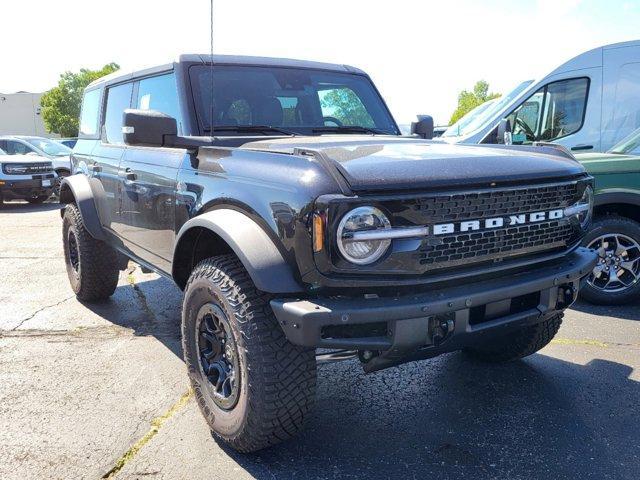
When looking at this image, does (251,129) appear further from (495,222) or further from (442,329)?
(442,329)

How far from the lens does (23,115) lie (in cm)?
7238

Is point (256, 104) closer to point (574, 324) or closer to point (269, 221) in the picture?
point (269, 221)

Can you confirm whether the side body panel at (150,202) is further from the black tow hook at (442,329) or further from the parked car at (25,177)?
the parked car at (25,177)

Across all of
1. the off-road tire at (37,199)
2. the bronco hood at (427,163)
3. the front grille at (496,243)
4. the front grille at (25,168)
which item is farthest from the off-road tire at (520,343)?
the off-road tire at (37,199)

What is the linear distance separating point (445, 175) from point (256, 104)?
1611 millimetres

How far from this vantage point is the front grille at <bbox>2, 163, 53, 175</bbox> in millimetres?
13586

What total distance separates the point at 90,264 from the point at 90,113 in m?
1.43

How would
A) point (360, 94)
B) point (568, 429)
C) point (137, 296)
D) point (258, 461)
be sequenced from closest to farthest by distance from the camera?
point (258, 461) → point (568, 429) → point (360, 94) → point (137, 296)

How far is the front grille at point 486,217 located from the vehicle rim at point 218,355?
0.98m

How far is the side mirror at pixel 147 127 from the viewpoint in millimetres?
3016

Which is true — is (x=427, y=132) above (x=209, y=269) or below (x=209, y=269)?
above

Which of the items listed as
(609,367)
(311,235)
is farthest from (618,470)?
(311,235)

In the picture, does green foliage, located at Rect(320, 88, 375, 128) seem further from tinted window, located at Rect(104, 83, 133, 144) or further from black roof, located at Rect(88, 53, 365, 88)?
tinted window, located at Rect(104, 83, 133, 144)

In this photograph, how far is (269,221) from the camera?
250cm
